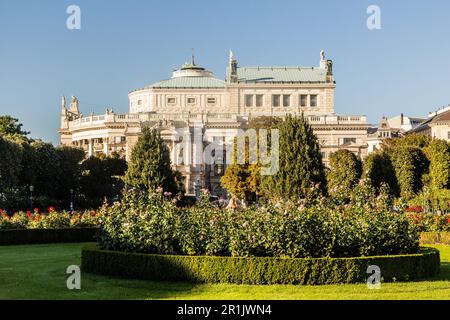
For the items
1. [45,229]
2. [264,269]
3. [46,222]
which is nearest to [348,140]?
[46,222]

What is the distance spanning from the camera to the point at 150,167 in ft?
177

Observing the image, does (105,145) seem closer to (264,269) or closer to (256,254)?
(256,254)

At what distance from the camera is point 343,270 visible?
699 inches

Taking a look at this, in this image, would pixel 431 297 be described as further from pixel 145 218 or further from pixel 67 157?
pixel 67 157

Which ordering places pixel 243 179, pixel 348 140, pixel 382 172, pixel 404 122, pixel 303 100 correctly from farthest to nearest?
1. pixel 404 122
2. pixel 303 100
3. pixel 348 140
4. pixel 243 179
5. pixel 382 172

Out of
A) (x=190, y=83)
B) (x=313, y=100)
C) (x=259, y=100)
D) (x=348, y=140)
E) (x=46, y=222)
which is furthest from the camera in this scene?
(x=190, y=83)

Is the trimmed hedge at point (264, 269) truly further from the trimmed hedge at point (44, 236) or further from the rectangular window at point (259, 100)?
the rectangular window at point (259, 100)

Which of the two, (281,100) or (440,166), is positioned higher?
(281,100)

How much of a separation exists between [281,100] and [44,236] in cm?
7956

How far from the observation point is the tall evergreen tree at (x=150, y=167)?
5359cm

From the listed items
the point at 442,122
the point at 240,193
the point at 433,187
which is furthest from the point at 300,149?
the point at 442,122

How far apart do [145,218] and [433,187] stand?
4232cm

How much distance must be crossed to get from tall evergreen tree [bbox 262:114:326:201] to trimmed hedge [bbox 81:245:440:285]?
102 ft

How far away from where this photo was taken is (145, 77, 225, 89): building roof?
110 meters
